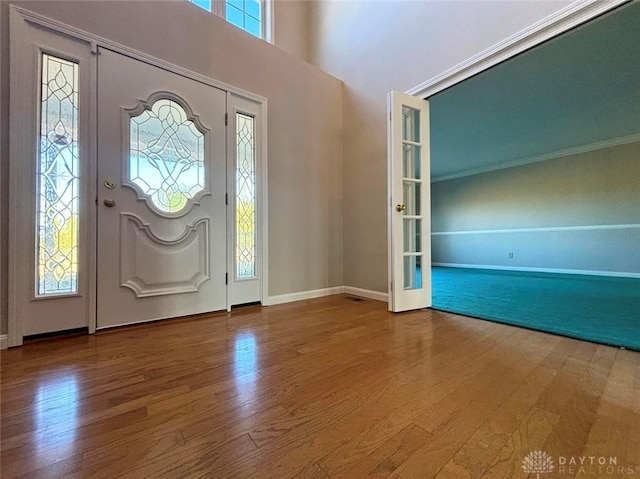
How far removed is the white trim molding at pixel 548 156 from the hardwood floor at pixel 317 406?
18.3ft

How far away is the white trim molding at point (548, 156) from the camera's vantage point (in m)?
5.01

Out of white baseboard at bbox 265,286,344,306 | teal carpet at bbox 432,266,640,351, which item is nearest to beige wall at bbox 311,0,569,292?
white baseboard at bbox 265,286,344,306

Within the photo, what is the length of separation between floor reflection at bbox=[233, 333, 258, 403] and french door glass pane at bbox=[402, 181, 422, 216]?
5.76 feet

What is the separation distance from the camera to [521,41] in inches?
79.2

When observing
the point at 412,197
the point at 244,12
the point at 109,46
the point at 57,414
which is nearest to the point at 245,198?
the point at 109,46

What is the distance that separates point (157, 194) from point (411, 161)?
7.36 ft

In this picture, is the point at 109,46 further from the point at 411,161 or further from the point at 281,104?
the point at 411,161

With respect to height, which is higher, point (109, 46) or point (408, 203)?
point (109, 46)

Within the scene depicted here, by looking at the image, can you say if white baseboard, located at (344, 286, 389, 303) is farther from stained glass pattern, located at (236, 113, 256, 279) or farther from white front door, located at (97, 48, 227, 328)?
white front door, located at (97, 48, 227, 328)

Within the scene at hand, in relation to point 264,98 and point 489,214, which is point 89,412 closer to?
point 264,98

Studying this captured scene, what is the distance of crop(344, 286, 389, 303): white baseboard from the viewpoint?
295 centimetres

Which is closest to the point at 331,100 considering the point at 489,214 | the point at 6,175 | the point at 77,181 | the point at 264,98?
the point at 264,98

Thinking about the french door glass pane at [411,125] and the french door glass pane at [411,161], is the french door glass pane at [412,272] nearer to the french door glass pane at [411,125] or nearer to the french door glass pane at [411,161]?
the french door glass pane at [411,161]

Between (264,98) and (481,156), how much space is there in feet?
17.4
